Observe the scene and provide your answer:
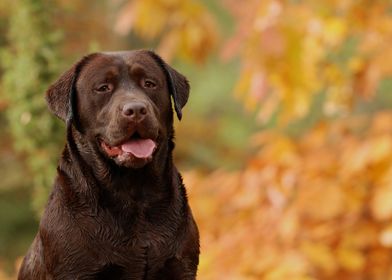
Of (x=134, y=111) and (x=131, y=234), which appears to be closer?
(x=134, y=111)

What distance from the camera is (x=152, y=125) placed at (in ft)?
12.0

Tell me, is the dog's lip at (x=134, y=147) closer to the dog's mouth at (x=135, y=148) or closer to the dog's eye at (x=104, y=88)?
the dog's mouth at (x=135, y=148)

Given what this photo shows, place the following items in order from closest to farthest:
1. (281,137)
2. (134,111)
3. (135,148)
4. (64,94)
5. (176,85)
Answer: (134,111) < (135,148) < (64,94) < (176,85) < (281,137)

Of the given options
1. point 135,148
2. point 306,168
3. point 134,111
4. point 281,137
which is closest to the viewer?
point 134,111

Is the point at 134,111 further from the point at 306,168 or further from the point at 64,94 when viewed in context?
the point at 306,168

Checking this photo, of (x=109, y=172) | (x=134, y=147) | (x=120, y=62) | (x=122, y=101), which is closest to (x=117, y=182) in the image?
(x=109, y=172)

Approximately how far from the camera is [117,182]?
3.87 metres

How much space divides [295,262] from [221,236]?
1.56 m

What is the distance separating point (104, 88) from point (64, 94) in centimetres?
17

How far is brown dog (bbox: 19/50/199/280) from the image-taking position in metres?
3.69

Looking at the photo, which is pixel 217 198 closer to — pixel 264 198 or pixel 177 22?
pixel 264 198

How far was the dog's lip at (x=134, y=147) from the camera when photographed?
3.68 meters

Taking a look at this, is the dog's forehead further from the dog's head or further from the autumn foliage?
the autumn foliage

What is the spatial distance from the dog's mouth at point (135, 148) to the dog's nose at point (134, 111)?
10 cm
